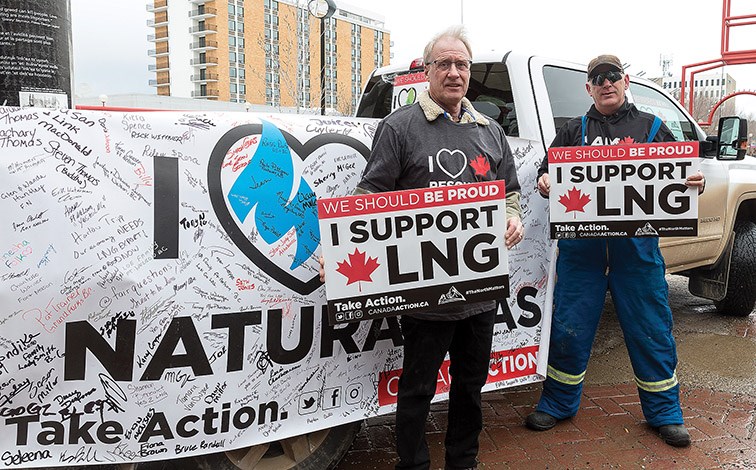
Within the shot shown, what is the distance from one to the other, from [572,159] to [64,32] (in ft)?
8.59

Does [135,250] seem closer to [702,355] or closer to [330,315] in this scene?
[330,315]

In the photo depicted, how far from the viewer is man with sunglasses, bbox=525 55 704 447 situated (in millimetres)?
3166

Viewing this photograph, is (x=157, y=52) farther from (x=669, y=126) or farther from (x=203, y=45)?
(x=669, y=126)

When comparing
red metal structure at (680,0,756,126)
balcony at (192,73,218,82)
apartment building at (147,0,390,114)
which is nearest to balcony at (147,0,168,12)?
apartment building at (147,0,390,114)

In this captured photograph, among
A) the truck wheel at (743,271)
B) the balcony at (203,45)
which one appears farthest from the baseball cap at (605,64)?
the balcony at (203,45)

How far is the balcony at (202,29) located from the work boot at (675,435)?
86.0m

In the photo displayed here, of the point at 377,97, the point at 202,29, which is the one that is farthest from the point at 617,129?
the point at 202,29

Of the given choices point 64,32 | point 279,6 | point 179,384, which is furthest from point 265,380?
point 279,6

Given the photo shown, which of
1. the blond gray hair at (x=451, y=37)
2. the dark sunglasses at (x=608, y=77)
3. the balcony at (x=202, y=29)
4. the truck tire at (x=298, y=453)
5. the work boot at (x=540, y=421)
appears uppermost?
the balcony at (x=202, y=29)

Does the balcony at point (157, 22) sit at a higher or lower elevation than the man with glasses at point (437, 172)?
higher

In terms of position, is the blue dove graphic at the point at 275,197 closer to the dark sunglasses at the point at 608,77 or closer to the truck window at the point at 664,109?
the dark sunglasses at the point at 608,77

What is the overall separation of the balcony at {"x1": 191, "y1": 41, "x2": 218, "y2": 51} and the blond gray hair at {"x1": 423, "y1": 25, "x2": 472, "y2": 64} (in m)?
84.7

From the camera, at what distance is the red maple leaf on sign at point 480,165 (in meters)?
2.47
